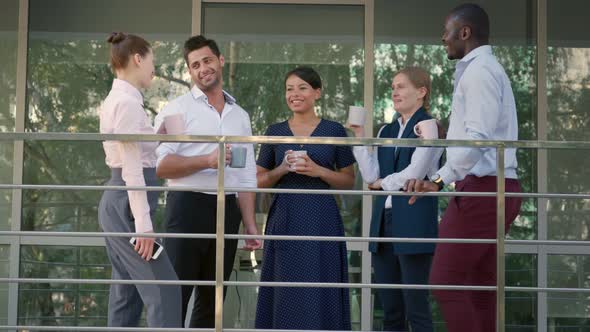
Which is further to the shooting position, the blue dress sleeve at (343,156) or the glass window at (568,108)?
the glass window at (568,108)

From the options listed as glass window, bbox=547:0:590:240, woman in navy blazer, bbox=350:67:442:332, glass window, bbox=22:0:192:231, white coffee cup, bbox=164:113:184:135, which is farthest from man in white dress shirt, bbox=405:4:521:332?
glass window, bbox=22:0:192:231

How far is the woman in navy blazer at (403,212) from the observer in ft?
16.6

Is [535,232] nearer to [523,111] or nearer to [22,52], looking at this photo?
[523,111]

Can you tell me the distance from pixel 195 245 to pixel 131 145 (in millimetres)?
790

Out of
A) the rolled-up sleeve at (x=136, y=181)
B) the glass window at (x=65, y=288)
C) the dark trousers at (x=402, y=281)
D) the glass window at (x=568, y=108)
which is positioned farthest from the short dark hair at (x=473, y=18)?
the glass window at (x=65, y=288)

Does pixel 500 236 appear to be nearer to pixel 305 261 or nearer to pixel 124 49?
pixel 305 261

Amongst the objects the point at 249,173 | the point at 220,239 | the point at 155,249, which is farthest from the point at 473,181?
the point at 155,249

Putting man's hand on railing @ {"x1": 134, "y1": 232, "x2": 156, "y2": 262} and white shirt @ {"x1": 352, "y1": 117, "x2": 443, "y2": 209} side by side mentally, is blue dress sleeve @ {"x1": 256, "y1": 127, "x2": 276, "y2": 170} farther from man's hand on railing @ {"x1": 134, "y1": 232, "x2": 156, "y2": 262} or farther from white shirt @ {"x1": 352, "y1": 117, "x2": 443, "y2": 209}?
man's hand on railing @ {"x1": 134, "y1": 232, "x2": 156, "y2": 262}

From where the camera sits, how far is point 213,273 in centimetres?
516

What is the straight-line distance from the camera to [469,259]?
180 inches

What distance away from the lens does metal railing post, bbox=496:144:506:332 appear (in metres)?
4.37

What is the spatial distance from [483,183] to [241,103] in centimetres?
362

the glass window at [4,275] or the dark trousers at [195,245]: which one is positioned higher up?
the dark trousers at [195,245]

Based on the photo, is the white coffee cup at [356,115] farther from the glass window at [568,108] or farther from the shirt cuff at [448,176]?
the glass window at [568,108]
